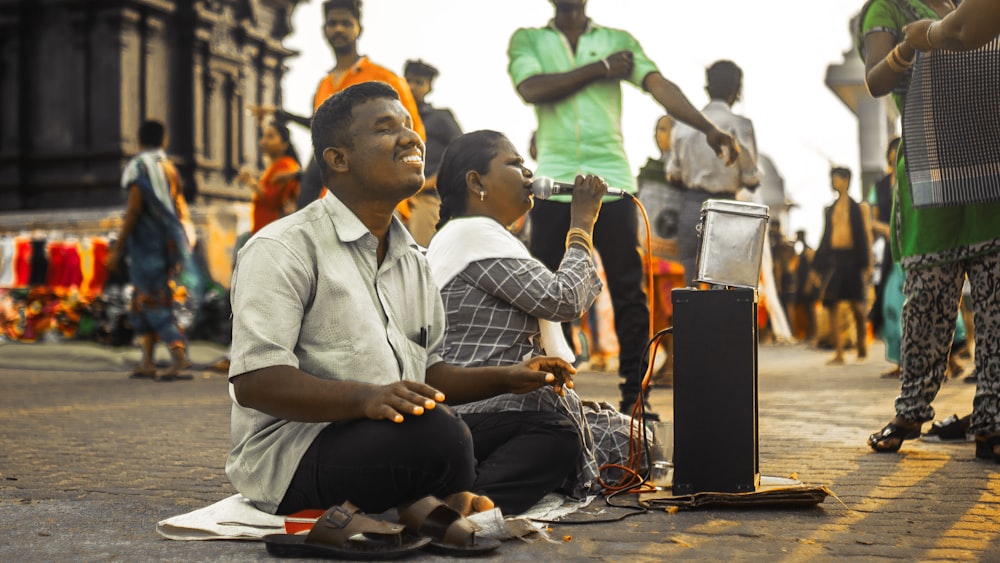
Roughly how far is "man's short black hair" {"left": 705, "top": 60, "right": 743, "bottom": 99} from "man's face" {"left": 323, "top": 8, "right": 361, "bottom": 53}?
3.17 m

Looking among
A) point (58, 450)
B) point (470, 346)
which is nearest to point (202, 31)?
point (58, 450)

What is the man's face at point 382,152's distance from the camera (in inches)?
132

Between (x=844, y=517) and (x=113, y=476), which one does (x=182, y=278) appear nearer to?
(x=113, y=476)

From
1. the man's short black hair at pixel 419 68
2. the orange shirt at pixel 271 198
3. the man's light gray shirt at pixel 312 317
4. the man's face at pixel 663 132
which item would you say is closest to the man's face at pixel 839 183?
the man's face at pixel 663 132

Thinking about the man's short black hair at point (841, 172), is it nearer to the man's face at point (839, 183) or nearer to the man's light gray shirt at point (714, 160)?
the man's face at point (839, 183)

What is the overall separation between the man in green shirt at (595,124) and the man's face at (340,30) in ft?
3.92

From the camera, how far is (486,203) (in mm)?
4316

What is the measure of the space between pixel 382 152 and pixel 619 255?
3.12 metres

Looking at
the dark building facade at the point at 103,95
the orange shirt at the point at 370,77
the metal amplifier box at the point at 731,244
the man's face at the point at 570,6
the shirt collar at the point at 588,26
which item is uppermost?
the dark building facade at the point at 103,95

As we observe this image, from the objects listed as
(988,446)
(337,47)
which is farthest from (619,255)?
(337,47)

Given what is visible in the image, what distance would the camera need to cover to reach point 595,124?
650 cm

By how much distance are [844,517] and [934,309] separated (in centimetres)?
197

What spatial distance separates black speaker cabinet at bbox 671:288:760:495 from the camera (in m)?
3.81

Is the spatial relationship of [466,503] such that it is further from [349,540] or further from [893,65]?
[893,65]
